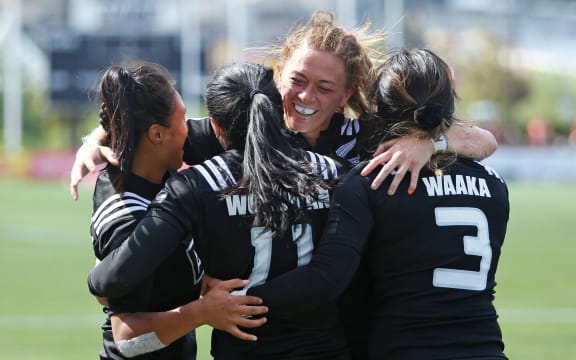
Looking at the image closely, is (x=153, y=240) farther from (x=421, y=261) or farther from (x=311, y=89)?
(x=311, y=89)

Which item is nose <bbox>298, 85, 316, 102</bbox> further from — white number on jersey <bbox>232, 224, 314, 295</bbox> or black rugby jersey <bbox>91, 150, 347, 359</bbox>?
white number on jersey <bbox>232, 224, 314, 295</bbox>

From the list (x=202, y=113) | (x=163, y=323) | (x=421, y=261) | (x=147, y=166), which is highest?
(x=147, y=166)

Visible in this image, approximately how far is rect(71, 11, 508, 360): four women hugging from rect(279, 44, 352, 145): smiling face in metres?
0.35

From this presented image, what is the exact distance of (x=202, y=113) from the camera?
4628cm

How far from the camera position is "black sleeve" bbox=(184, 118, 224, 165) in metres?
3.66

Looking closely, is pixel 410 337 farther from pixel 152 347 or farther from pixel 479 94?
pixel 479 94

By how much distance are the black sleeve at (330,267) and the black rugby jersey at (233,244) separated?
0.07 m

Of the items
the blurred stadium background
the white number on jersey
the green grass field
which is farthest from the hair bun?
the green grass field

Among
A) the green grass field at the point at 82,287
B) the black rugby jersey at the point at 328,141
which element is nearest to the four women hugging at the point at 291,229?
the black rugby jersey at the point at 328,141

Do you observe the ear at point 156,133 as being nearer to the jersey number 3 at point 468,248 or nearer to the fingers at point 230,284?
the fingers at point 230,284

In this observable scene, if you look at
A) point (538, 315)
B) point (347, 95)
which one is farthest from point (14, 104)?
point (347, 95)

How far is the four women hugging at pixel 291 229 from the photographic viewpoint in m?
3.03

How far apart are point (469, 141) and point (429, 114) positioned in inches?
13.1

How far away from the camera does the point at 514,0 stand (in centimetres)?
7819
